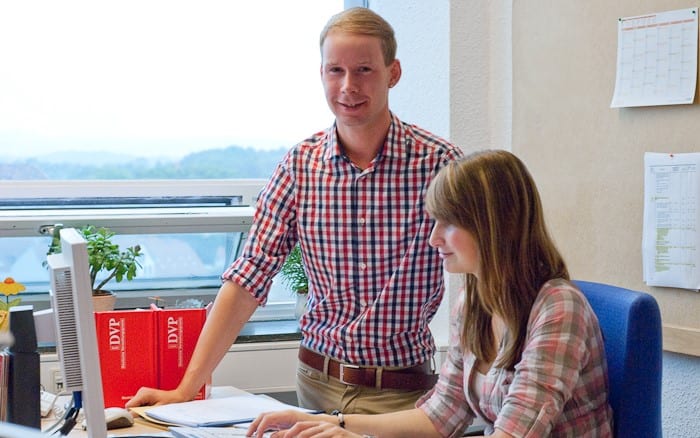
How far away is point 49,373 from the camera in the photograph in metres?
2.52

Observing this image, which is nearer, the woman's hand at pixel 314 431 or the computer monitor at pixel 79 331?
the computer monitor at pixel 79 331

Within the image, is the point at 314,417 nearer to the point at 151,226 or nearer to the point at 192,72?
the point at 151,226

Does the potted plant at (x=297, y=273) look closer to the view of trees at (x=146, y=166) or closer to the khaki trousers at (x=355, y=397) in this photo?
the view of trees at (x=146, y=166)

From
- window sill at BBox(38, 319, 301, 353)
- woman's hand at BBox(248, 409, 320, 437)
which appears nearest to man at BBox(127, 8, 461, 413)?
woman's hand at BBox(248, 409, 320, 437)

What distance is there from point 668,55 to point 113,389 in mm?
1545

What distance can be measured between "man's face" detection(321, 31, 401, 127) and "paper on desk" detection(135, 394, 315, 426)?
0.66 m

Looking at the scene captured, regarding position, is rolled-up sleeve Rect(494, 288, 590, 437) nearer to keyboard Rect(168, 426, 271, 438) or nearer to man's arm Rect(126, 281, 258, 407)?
keyboard Rect(168, 426, 271, 438)

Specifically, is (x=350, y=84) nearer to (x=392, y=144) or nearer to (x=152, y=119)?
(x=392, y=144)

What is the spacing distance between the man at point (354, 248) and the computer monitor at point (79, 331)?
58 cm

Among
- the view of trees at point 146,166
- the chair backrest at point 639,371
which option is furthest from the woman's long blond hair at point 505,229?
the view of trees at point 146,166

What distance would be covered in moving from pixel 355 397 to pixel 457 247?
552 millimetres

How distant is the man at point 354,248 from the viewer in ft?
6.55

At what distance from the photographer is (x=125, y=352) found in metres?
2.00

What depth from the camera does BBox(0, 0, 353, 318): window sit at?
296 centimetres
